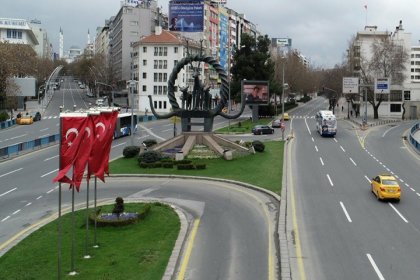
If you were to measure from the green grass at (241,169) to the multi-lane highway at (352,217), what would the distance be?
1.56 m

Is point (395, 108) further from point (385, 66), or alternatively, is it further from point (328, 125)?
point (328, 125)

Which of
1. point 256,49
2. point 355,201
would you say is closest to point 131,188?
point 355,201

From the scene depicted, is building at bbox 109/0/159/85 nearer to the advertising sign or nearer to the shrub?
the advertising sign

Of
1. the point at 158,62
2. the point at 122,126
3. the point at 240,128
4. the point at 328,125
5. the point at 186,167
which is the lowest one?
the point at 186,167

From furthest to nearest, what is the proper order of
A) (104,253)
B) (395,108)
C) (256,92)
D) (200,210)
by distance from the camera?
(395,108) → (256,92) → (200,210) → (104,253)

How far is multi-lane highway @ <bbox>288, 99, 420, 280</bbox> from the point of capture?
18766 mm

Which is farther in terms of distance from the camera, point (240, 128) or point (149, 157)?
point (240, 128)

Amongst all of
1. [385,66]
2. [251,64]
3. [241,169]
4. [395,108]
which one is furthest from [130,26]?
[241,169]

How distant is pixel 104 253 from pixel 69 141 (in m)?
6.05

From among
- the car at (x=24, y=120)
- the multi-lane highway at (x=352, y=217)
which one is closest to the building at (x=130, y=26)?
the car at (x=24, y=120)

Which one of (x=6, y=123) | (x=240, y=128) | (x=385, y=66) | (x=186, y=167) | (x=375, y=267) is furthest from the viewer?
(x=385, y=66)

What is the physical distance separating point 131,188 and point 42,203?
659 centimetres

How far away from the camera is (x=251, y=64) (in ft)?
305

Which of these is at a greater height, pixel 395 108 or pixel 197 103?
pixel 395 108
